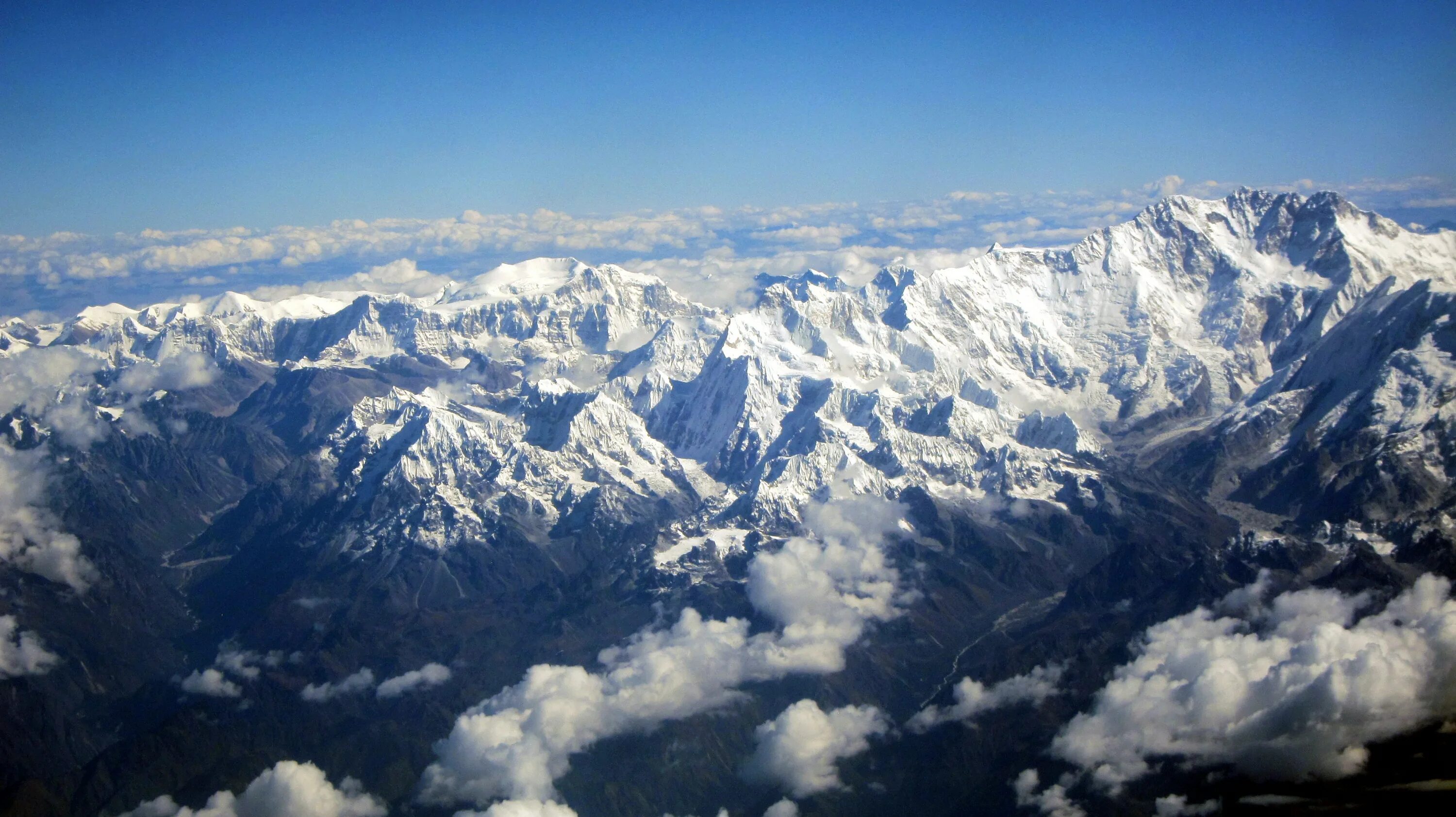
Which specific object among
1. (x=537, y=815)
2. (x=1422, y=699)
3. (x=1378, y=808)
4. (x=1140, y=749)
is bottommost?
(x=537, y=815)

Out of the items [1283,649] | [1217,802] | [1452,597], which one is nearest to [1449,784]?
[1217,802]

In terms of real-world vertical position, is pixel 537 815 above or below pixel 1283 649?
below

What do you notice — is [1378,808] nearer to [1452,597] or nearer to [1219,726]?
[1219,726]

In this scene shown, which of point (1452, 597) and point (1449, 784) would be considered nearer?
point (1449, 784)

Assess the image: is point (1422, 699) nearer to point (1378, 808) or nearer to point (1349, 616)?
point (1378, 808)

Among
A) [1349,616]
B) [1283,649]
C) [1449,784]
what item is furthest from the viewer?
[1349,616]

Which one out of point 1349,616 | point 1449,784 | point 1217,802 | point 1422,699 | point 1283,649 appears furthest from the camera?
point 1349,616

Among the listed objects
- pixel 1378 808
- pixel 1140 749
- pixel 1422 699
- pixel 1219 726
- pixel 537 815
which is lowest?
pixel 537 815

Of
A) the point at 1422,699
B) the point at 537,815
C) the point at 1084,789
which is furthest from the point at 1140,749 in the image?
the point at 537,815

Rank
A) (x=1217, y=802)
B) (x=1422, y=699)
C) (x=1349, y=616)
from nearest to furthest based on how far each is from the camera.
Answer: (x=1422, y=699) → (x=1217, y=802) → (x=1349, y=616)
